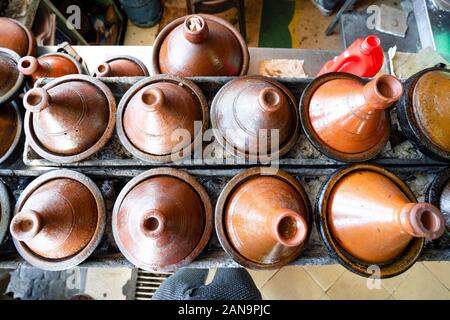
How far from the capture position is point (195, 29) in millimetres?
1313

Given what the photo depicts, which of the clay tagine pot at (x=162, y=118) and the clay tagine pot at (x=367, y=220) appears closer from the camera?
the clay tagine pot at (x=367, y=220)

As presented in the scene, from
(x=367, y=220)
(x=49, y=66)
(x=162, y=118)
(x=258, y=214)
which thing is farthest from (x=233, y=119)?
(x=49, y=66)

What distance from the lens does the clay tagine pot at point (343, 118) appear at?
3.63 ft

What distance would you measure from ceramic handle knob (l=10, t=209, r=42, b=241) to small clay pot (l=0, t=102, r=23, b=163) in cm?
50

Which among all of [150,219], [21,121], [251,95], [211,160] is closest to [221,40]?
[251,95]

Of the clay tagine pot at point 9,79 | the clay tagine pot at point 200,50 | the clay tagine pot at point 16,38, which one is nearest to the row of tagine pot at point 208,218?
the clay tagine pot at point 9,79

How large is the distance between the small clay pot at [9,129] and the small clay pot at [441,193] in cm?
177

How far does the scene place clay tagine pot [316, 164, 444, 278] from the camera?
1.03 meters

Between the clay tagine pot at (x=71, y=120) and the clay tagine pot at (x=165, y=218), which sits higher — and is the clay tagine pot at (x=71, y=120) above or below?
above

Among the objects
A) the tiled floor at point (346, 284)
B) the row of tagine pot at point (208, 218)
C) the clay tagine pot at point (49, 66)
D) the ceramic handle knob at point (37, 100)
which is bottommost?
the tiled floor at point (346, 284)

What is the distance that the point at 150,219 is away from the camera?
1.02 metres

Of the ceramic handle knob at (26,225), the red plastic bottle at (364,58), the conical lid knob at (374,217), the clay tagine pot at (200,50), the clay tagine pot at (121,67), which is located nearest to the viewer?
the conical lid knob at (374,217)

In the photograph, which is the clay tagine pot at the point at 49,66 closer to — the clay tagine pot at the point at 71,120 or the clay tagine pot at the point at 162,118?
the clay tagine pot at the point at 71,120

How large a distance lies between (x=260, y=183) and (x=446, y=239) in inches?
32.3
